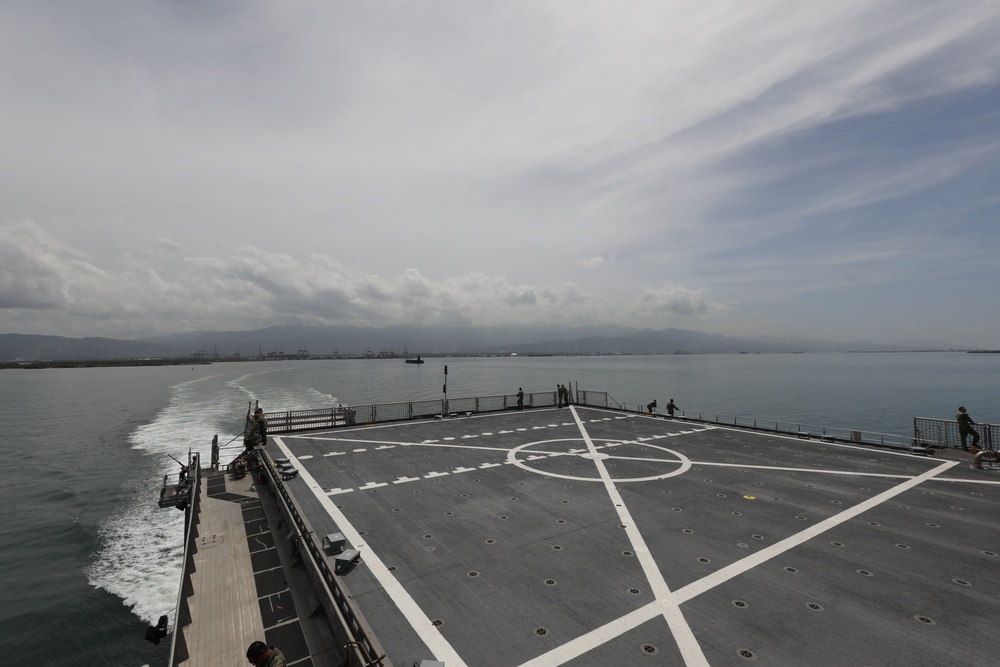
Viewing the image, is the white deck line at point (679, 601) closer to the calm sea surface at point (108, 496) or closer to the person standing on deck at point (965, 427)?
the person standing on deck at point (965, 427)

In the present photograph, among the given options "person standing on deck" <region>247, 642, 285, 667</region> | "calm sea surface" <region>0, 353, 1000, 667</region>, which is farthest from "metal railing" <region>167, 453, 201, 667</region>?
"calm sea surface" <region>0, 353, 1000, 667</region>

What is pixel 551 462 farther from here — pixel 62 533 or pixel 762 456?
pixel 62 533

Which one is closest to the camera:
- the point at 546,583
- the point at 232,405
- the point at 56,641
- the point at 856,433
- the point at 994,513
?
the point at 546,583

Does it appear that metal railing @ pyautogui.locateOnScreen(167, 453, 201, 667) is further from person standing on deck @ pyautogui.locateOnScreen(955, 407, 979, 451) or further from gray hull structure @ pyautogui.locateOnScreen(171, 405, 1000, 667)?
person standing on deck @ pyautogui.locateOnScreen(955, 407, 979, 451)

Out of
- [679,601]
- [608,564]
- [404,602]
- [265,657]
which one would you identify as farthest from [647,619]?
[265,657]

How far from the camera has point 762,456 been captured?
67.2 feet

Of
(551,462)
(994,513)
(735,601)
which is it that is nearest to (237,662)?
(735,601)

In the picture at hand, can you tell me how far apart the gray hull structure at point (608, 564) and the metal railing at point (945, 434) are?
2.12 meters

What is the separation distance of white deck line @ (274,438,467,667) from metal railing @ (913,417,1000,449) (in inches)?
954

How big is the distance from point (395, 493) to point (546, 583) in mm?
7670

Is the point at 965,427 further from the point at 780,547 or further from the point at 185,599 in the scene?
the point at 185,599

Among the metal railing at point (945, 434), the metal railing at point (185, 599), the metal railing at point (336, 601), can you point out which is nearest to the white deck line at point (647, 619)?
the metal railing at point (336, 601)

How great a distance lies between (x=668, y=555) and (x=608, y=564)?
1678 mm

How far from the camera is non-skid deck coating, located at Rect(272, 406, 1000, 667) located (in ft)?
25.4
